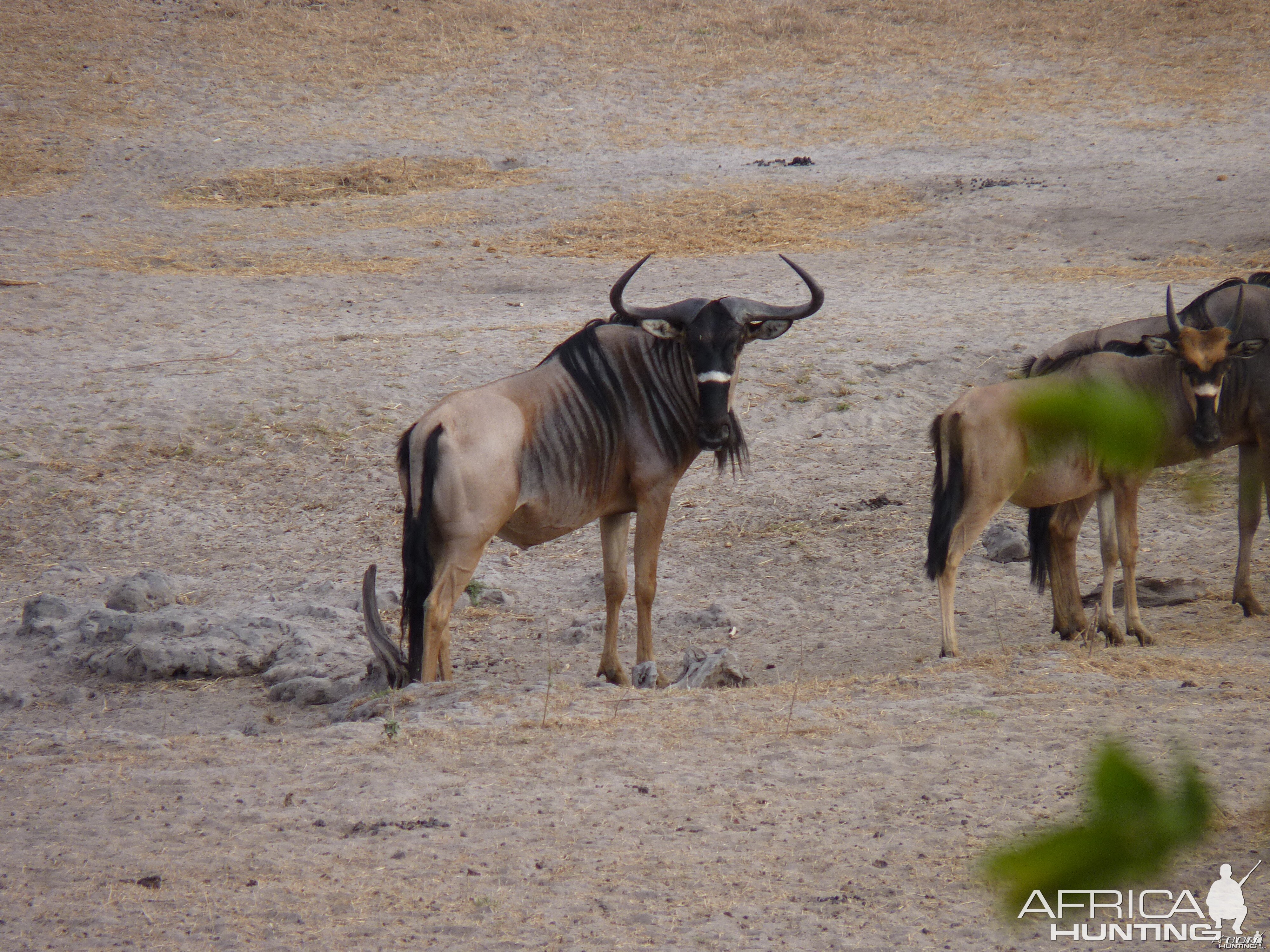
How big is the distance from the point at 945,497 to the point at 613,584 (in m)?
1.75

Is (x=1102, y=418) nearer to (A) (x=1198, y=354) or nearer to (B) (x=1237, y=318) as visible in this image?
(A) (x=1198, y=354)

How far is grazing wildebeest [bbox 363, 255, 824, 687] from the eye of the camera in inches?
222

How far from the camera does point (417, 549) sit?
5691 millimetres

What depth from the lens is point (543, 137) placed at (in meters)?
20.6

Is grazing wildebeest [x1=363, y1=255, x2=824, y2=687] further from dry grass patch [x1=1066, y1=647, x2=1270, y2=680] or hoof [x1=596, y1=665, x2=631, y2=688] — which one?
dry grass patch [x1=1066, y1=647, x2=1270, y2=680]

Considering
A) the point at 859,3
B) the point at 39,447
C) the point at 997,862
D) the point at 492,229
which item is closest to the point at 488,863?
the point at 997,862

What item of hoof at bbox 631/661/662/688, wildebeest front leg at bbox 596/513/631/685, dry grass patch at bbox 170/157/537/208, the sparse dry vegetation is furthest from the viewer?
the sparse dry vegetation

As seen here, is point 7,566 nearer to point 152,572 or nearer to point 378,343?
point 152,572

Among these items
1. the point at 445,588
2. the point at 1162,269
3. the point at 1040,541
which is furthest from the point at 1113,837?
the point at 1162,269

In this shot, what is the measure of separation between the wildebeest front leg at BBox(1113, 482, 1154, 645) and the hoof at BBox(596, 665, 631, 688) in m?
2.63

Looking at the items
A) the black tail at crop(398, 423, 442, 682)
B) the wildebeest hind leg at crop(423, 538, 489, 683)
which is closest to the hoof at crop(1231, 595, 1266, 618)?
the wildebeest hind leg at crop(423, 538, 489, 683)

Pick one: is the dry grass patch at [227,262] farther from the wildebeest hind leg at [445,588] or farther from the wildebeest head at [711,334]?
the wildebeest hind leg at [445,588]

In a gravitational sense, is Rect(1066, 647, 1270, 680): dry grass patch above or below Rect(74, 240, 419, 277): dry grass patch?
below

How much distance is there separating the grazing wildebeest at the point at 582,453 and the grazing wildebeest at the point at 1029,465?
3.44 ft
